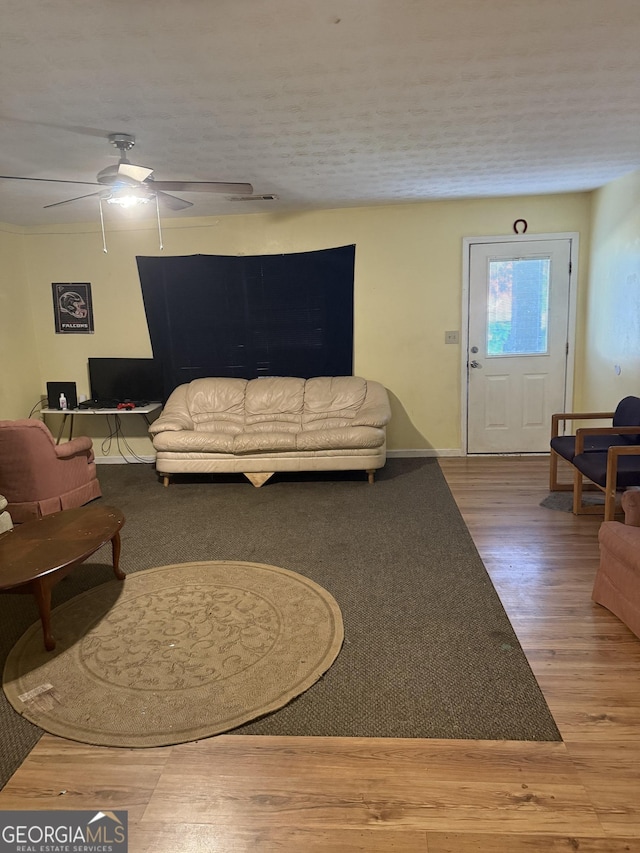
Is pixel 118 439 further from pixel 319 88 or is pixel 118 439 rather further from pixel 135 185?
pixel 319 88

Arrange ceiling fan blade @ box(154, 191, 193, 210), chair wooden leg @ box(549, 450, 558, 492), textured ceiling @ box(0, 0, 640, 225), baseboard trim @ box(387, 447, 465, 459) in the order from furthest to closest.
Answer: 1. baseboard trim @ box(387, 447, 465, 459)
2. chair wooden leg @ box(549, 450, 558, 492)
3. ceiling fan blade @ box(154, 191, 193, 210)
4. textured ceiling @ box(0, 0, 640, 225)

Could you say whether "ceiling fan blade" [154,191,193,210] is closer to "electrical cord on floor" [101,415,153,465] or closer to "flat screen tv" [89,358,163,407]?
"flat screen tv" [89,358,163,407]

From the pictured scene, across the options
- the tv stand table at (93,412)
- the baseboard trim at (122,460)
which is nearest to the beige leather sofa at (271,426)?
the tv stand table at (93,412)

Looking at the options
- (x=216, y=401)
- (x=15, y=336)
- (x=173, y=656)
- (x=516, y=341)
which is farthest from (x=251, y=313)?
(x=173, y=656)

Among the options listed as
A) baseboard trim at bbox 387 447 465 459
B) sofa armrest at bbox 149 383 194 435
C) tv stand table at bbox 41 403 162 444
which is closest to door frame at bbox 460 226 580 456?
baseboard trim at bbox 387 447 465 459

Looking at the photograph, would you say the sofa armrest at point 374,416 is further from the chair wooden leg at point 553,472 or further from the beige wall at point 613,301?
the beige wall at point 613,301

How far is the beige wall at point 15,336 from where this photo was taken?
5.29m

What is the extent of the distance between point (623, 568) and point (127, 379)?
15.4 ft

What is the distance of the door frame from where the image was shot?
16.8 feet

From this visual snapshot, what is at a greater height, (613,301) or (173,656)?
(613,301)

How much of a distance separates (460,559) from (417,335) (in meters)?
2.74

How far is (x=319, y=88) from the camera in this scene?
2.48 metres

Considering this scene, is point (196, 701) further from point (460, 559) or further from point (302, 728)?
point (460, 559)

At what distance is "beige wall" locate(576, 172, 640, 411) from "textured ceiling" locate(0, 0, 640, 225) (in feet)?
1.44
